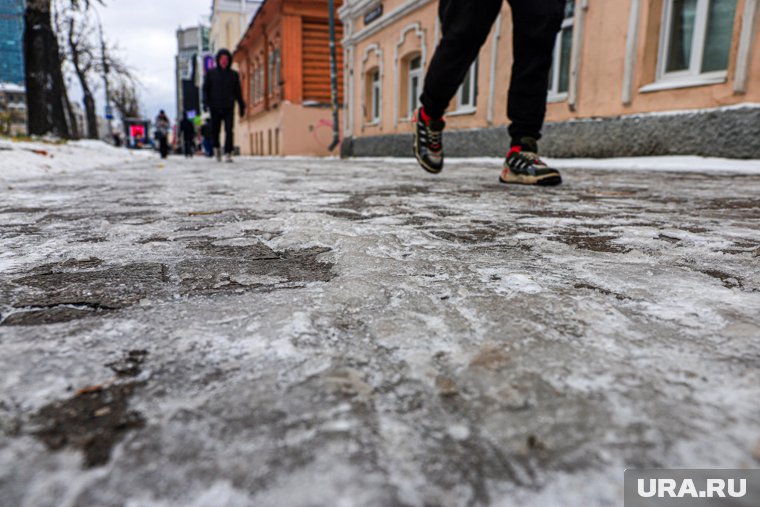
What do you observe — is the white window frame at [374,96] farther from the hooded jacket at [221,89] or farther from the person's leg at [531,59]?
the person's leg at [531,59]

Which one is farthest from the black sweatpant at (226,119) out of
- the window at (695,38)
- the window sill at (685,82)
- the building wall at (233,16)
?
the building wall at (233,16)

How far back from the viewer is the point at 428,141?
126 inches

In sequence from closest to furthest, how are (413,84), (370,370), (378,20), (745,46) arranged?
(370,370)
(745,46)
(413,84)
(378,20)

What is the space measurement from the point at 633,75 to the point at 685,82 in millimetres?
592

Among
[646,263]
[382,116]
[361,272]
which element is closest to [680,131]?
[646,263]

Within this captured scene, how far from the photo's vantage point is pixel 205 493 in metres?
0.38

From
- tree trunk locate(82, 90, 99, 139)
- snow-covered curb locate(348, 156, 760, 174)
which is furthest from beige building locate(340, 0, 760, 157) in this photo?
tree trunk locate(82, 90, 99, 139)

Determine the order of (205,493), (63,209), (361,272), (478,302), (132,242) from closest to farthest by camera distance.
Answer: (205,493) < (478,302) < (361,272) < (132,242) < (63,209)

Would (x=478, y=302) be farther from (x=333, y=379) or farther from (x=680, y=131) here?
(x=680, y=131)

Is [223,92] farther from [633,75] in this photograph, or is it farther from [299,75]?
[299,75]

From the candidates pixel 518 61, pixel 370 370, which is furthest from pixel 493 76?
pixel 370 370

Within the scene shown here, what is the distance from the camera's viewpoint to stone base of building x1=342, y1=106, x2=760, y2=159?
440 centimetres

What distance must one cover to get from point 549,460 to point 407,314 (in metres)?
0.35

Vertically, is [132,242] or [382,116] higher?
[382,116]
